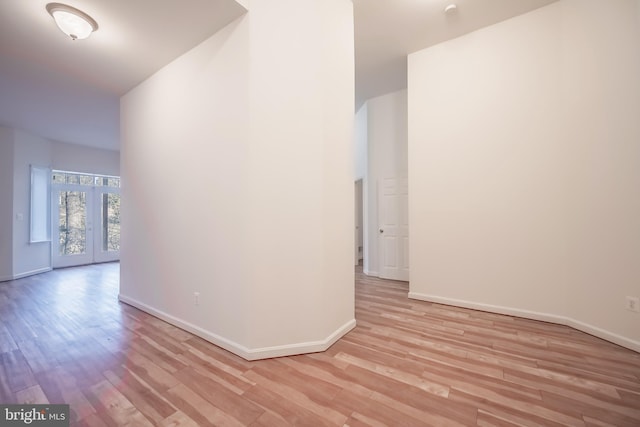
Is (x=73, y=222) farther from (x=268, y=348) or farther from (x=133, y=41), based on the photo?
(x=268, y=348)

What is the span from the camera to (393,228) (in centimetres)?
480

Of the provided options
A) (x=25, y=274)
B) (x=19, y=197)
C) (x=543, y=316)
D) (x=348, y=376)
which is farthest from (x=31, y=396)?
(x=19, y=197)

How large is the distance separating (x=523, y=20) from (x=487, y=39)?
0.36 m

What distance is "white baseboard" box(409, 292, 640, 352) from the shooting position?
228 centimetres

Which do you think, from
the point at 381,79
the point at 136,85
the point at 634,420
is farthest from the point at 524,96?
the point at 136,85

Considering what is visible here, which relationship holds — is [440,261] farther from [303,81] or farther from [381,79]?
[381,79]

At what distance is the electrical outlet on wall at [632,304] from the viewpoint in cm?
222

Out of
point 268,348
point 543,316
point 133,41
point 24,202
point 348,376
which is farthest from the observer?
point 24,202

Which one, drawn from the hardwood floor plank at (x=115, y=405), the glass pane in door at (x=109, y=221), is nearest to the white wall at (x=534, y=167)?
the hardwood floor plank at (x=115, y=405)

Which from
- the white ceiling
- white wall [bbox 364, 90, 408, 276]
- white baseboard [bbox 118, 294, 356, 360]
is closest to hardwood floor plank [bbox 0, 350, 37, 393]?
white baseboard [bbox 118, 294, 356, 360]

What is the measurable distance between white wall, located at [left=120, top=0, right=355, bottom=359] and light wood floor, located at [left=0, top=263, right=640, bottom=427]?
326 millimetres

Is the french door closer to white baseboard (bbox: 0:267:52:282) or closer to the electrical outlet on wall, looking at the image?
white baseboard (bbox: 0:267:52:282)

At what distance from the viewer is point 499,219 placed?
308 centimetres

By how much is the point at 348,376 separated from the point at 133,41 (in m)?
3.76
